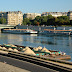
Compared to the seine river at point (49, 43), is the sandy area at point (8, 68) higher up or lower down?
higher up

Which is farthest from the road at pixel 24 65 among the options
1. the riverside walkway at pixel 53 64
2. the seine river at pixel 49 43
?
the seine river at pixel 49 43

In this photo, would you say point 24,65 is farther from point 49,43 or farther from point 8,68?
point 49,43

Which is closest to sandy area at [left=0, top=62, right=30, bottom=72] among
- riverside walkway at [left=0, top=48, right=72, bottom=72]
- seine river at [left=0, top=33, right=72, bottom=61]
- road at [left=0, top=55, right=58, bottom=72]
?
road at [left=0, top=55, right=58, bottom=72]

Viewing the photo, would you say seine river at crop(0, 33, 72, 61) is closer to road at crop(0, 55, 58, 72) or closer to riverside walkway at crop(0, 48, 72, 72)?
road at crop(0, 55, 58, 72)

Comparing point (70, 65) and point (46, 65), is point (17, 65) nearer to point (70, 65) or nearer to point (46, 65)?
point (46, 65)

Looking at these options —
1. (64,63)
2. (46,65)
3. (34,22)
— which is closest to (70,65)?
(64,63)

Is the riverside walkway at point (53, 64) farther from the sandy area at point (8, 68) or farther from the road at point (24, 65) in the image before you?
the sandy area at point (8, 68)

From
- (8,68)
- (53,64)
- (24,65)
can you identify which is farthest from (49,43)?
(53,64)

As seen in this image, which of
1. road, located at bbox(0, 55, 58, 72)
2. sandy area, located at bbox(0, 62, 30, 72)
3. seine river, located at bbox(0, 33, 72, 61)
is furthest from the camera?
seine river, located at bbox(0, 33, 72, 61)

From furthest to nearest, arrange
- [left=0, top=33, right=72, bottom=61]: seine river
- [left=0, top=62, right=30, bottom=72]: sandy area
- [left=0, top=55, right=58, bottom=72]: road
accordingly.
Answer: [left=0, top=33, right=72, bottom=61]: seine river → [left=0, top=62, right=30, bottom=72]: sandy area → [left=0, top=55, right=58, bottom=72]: road

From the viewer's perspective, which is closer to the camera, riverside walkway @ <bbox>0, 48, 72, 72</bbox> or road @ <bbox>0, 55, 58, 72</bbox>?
riverside walkway @ <bbox>0, 48, 72, 72</bbox>

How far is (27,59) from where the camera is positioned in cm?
1944

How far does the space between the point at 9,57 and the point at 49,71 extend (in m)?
6.48

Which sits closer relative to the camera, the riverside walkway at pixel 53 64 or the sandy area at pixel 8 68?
the riverside walkway at pixel 53 64
